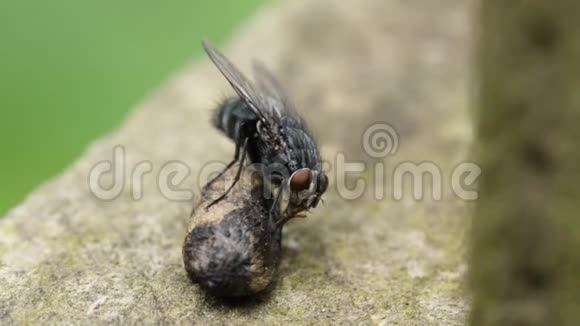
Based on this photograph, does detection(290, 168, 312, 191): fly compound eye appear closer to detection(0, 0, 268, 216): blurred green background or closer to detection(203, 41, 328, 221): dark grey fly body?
detection(203, 41, 328, 221): dark grey fly body

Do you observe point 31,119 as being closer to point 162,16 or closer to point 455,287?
point 162,16

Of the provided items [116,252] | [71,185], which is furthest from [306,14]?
[116,252]

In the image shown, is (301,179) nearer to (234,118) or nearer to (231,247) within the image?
(231,247)

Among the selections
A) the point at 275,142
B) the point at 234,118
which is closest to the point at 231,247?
the point at 275,142

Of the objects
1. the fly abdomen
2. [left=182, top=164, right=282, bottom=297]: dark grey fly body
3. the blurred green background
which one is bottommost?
[left=182, top=164, right=282, bottom=297]: dark grey fly body

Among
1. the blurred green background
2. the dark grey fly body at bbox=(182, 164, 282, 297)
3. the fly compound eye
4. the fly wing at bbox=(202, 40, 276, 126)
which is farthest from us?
the blurred green background

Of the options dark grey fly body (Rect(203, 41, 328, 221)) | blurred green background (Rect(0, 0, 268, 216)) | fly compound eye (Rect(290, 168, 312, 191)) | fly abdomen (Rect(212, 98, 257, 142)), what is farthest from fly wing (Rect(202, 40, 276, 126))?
blurred green background (Rect(0, 0, 268, 216))

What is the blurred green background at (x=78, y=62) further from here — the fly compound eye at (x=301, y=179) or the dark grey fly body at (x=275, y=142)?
the fly compound eye at (x=301, y=179)
